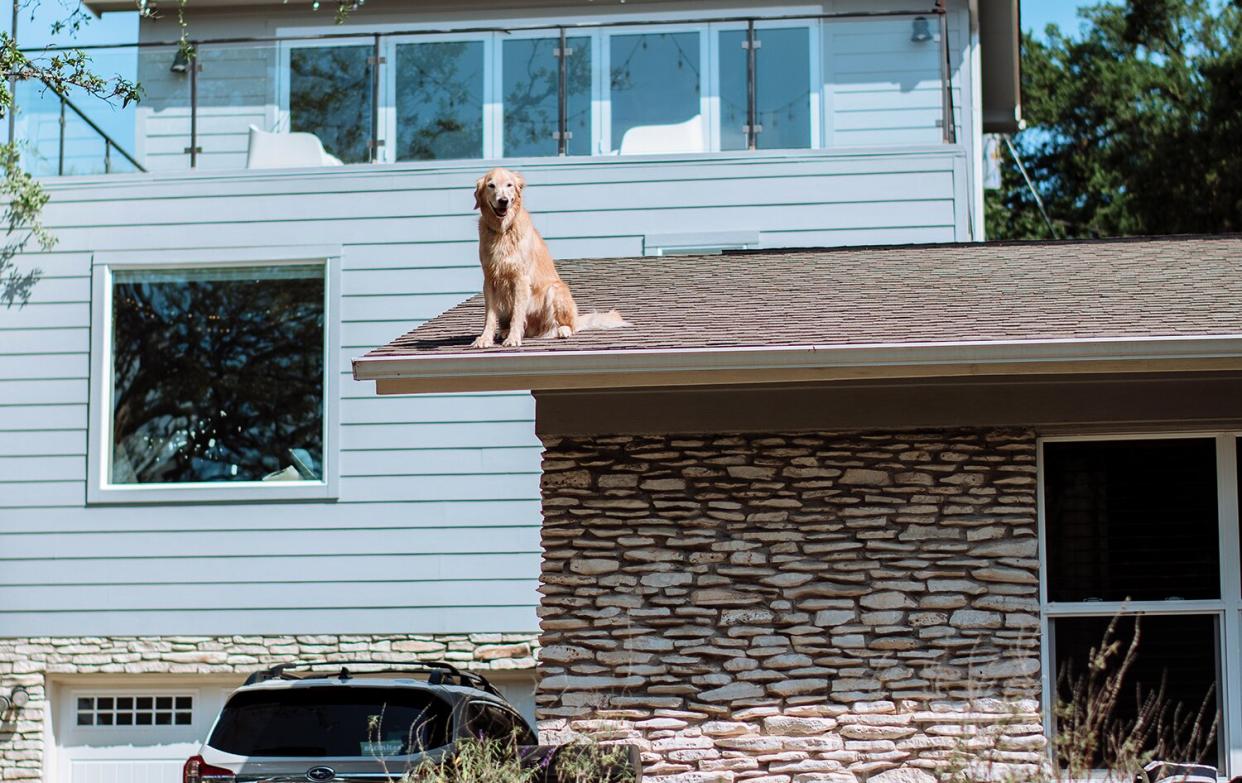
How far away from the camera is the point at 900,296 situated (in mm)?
9094

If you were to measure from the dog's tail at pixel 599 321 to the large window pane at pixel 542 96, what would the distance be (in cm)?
436

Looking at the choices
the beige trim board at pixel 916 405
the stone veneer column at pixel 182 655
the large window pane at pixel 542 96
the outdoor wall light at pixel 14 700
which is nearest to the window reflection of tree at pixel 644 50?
the large window pane at pixel 542 96

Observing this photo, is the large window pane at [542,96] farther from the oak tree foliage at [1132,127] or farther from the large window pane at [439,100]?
the oak tree foliage at [1132,127]

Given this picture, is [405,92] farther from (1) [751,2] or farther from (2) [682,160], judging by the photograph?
(1) [751,2]

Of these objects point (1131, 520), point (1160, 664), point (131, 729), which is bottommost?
point (131, 729)

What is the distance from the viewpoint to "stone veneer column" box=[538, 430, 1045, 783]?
7.85 metres

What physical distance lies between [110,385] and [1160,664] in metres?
8.30

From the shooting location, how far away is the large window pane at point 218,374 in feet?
40.2

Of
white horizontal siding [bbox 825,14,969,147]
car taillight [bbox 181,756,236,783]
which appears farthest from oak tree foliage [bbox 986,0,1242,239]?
car taillight [bbox 181,756,236,783]

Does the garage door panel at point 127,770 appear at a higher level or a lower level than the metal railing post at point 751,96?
lower

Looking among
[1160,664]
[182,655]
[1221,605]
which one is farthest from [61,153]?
[1221,605]

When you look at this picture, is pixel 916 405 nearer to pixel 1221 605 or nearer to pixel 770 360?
pixel 770 360

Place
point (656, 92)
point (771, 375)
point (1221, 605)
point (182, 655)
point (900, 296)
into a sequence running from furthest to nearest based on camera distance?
point (656, 92) < point (182, 655) < point (900, 296) < point (1221, 605) < point (771, 375)

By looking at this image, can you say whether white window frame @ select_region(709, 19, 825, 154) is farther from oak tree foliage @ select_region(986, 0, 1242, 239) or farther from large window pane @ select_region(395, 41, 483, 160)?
oak tree foliage @ select_region(986, 0, 1242, 239)
